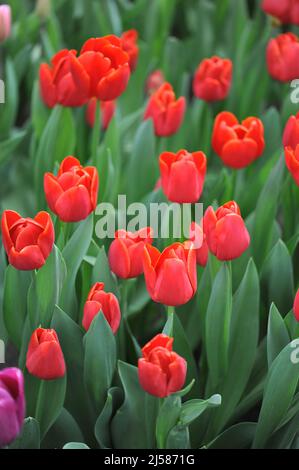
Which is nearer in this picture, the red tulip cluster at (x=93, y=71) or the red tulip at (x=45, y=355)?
the red tulip at (x=45, y=355)

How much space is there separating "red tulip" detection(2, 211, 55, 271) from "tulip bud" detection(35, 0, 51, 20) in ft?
3.14

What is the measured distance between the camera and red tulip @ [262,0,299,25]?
1.61 meters

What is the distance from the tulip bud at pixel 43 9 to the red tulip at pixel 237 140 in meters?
0.74

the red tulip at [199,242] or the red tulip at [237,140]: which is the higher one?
the red tulip at [237,140]

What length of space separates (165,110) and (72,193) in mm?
357

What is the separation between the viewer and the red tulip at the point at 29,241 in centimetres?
98

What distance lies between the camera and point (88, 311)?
1.03 m

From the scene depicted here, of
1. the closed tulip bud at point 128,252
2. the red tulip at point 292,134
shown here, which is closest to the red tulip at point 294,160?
the red tulip at point 292,134

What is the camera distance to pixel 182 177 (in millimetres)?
1103

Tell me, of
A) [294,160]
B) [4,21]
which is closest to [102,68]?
[294,160]

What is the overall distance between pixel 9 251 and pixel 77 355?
0.65ft

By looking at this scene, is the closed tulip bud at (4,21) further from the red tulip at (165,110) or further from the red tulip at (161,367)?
the red tulip at (161,367)

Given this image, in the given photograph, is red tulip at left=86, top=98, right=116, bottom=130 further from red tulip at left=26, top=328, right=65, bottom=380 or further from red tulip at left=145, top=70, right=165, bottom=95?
red tulip at left=26, top=328, right=65, bottom=380

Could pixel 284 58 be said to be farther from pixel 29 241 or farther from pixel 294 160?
pixel 29 241
